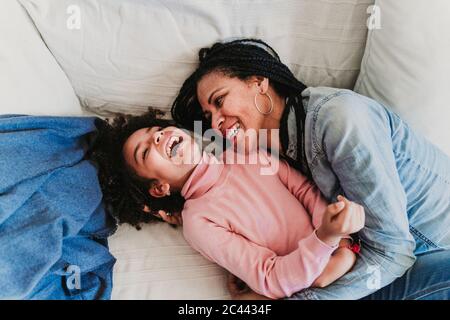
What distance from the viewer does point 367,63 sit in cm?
107

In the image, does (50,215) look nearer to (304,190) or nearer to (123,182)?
(123,182)

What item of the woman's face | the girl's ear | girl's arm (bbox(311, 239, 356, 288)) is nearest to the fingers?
girl's arm (bbox(311, 239, 356, 288))

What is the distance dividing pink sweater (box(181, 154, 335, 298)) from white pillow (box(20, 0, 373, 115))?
282 millimetres

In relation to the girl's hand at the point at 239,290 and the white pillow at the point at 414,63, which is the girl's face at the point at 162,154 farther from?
the white pillow at the point at 414,63

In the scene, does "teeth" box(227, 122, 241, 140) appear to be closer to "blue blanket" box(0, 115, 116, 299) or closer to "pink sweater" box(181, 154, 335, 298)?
"pink sweater" box(181, 154, 335, 298)

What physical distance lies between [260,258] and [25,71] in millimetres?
714

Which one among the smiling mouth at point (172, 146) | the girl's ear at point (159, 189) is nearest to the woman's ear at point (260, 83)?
the smiling mouth at point (172, 146)

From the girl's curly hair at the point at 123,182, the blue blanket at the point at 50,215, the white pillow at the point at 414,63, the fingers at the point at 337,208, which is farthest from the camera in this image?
the girl's curly hair at the point at 123,182

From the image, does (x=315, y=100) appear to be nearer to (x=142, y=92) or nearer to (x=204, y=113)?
(x=204, y=113)

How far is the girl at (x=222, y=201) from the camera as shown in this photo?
3.08 feet

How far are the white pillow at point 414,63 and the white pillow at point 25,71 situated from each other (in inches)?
31.3

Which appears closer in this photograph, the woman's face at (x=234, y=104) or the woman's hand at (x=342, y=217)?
the woman's hand at (x=342, y=217)

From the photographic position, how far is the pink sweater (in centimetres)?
92
